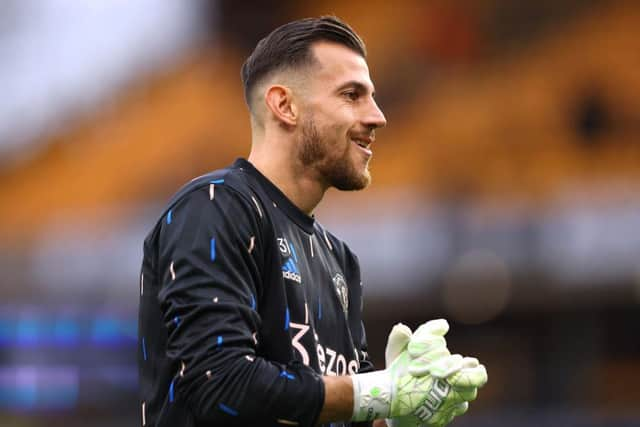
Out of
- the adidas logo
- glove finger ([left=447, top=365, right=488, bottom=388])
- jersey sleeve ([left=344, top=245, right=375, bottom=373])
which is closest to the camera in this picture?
glove finger ([left=447, top=365, right=488, bottom=388])

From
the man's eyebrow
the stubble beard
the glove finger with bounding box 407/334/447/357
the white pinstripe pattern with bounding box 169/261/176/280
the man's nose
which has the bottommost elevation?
the glove finger with bounding box 407/334/447/357

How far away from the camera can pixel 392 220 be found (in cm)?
1388

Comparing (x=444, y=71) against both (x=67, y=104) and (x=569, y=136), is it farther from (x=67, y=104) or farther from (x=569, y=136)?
(x=67, y=104)

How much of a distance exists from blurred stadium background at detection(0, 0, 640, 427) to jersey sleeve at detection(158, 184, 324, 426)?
27.2 ft

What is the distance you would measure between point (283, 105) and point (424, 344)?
3.09ft

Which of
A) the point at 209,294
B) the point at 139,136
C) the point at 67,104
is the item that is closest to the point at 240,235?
the point at 209,294

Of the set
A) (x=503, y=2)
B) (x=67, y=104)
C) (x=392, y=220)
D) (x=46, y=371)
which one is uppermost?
(x=503, y=2)

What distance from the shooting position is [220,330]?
2.92m

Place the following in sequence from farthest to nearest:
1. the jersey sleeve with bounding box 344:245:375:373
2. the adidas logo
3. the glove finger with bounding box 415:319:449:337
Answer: the jersey sleeve with bounding box 344:245:375:373
the adidas logo
the glove finger with bounding box 415:319:449:337

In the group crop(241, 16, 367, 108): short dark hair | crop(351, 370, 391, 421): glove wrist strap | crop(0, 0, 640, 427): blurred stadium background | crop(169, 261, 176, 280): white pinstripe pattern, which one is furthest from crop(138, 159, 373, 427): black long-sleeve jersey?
crop(0, 0, 640, 427): blurred stadium background

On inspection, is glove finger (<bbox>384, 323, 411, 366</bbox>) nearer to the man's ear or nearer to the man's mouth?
the man's mouth

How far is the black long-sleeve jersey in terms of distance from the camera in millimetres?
2920

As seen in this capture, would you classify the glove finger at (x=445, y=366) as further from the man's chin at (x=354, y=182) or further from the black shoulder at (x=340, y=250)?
the black shoulder at (x=340, y=250)

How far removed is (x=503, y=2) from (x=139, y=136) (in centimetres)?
602
